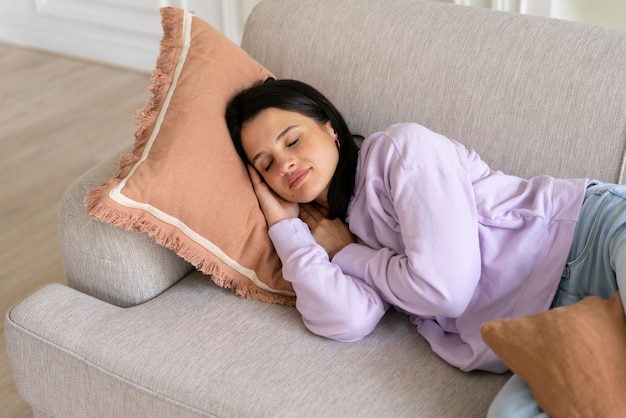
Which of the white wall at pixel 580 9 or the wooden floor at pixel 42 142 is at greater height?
the white wall at pixel 580 9

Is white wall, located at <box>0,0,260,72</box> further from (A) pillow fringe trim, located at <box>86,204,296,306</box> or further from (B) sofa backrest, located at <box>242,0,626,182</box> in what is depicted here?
(A) pillow fringe trim, located at <box>86,204,296,306</box>

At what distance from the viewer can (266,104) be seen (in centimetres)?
162

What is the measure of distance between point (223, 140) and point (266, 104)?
0.35 feet

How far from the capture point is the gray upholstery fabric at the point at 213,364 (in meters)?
1.32

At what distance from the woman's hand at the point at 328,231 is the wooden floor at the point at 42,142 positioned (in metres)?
0.84

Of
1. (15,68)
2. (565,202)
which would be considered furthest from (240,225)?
(15,68)

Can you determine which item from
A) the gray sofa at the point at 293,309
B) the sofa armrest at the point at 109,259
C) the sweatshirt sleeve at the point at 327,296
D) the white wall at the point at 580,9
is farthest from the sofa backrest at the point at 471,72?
the white wall at the point at 580,9

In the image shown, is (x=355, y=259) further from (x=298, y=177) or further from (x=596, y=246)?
(x=596, y=246)

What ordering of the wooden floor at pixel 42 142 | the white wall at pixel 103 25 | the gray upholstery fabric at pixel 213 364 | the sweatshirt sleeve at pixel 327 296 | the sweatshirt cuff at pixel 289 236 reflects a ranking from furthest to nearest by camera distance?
the white wall at pixel 103 25, the wooden floor at pixel 42 142, the sweatshirt cuff at pixel 289 236, the sweatshirt sleeve at pixel 327 296, the gray upholstery fabric at pixel 213 364

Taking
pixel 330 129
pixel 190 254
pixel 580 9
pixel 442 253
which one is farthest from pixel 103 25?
pixel 442 253

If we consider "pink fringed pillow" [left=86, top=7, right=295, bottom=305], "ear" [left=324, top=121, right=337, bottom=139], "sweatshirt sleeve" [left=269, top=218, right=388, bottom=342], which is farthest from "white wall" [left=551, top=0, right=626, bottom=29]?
"sweatshirt sleeve" [left=269, top=218, right=388, bottom=342]

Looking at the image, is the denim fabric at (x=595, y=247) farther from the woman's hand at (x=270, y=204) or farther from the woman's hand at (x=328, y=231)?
the woman's hand at (x=270, y=204)

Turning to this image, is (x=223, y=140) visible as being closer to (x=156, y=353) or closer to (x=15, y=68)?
(x=156, y=353)

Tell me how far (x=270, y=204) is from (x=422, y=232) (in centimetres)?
35
